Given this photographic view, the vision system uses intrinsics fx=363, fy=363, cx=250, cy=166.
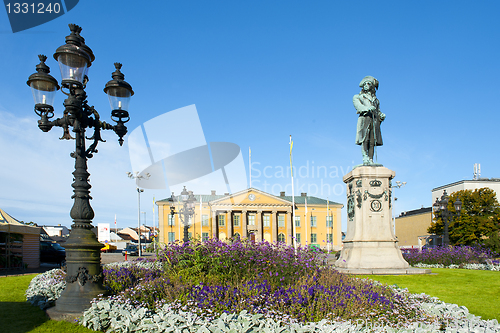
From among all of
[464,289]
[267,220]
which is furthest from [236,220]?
[464,289]

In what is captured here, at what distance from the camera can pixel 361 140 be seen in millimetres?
12500

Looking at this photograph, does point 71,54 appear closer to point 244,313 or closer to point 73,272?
point 73,272

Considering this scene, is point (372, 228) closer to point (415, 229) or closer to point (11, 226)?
point (11, 226)

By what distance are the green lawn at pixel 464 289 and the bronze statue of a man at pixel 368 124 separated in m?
4.24

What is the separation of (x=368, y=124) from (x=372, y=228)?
353cm

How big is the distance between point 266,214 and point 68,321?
222 ft

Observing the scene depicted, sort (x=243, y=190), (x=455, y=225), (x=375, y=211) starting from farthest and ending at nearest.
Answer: (x=243, y=190), (x=455, y=225), (x=375, y=211)

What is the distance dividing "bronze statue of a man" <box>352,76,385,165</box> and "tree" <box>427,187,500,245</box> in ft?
103

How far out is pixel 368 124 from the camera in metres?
12.4

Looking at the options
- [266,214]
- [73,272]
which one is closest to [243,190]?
[266,214]

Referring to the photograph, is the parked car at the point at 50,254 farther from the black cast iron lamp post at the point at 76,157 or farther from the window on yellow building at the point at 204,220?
the window on yellow building at the point at 204,220

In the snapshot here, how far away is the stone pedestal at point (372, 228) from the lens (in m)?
11.3

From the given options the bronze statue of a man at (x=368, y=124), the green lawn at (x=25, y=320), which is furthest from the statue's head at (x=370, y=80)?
the green lawn at (x=25, y=320)

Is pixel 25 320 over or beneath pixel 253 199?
beneath
